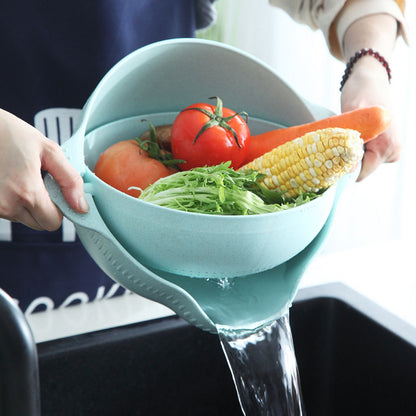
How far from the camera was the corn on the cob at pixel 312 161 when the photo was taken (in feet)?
1.61

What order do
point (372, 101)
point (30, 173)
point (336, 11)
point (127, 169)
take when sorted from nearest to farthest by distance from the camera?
point (30, 173) < point (127, 169) < point (372, 101) < point (336, 11)

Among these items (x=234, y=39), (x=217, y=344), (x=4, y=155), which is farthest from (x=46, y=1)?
(x=234, y=39)

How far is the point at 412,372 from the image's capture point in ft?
2.23

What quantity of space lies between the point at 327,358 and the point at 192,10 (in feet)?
1.80

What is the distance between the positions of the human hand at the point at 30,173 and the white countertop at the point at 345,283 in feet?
0.89

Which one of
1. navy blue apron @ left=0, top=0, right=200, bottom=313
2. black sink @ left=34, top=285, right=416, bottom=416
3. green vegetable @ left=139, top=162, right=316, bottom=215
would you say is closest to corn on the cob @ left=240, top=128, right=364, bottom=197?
green vegetable @ left=139, top=162, right=316, bottom=215

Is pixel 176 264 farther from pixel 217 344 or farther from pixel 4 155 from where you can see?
pixel 217 344

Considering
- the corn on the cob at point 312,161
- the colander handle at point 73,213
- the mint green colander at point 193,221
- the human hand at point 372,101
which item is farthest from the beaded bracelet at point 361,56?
the colander handle at point 73,213

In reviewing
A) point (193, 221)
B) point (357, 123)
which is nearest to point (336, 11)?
point (357, 123)

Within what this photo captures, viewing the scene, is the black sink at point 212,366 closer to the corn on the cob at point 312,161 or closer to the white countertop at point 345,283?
the white countertop at point 345,283

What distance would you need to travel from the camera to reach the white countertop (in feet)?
2.27

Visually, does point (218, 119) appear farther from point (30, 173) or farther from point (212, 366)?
point (212, 366)

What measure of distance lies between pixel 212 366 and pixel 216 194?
1.06ft

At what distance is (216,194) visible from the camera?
49cm
